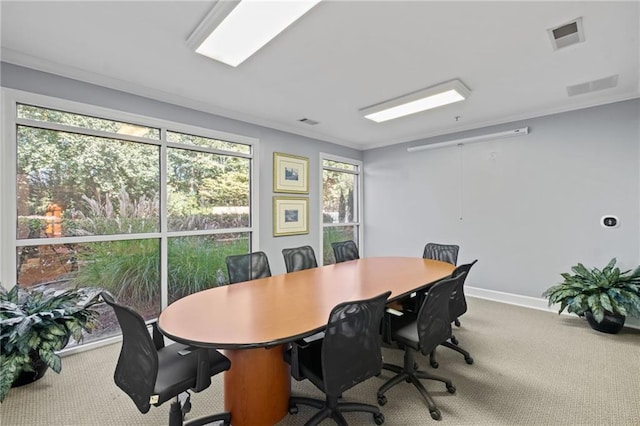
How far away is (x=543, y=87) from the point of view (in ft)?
10.8

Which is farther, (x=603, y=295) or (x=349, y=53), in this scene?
(x=603, y=295)

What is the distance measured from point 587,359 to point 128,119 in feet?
17.5

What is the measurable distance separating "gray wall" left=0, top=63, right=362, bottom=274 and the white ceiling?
98 millimetres

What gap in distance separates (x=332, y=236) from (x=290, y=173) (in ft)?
5.29

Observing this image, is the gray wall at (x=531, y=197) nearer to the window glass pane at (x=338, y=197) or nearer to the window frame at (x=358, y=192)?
the window frame at (x=358, y=192)

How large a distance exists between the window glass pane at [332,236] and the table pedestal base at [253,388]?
333 centimetres

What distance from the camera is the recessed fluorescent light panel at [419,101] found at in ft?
10.4

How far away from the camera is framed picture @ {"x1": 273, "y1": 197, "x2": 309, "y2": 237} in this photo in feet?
15.3

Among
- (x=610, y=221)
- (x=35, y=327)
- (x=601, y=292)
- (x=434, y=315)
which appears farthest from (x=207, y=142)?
(x=610, y=221)

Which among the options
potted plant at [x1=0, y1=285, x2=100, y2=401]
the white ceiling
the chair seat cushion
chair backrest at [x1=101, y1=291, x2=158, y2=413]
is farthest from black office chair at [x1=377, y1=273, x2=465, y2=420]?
potted plant at [x1=0, y1=285, x2=100, y2=401]

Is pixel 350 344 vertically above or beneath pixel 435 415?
above

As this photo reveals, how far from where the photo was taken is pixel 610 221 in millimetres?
3631

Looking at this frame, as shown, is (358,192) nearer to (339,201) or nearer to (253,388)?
(339,201)

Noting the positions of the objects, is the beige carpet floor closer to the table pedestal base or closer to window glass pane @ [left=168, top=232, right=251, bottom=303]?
the table pedestal base
